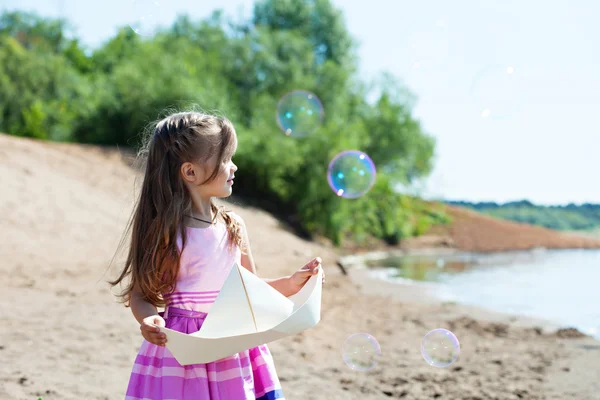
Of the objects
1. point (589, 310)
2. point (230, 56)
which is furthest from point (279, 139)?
point (589, 310)

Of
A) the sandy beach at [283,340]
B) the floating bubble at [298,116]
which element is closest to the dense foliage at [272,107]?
the sandy beach at [283,340]

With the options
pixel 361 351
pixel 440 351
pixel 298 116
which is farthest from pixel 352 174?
pixel 361 351

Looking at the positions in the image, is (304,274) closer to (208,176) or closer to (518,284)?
(208,176)

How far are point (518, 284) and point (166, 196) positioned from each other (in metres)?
10.6

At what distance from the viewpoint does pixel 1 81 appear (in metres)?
26.7

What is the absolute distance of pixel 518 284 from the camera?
11766 mm

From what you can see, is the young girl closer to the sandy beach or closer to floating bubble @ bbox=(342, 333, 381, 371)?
the sandy beach

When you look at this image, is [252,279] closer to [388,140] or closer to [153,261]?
[153,261]

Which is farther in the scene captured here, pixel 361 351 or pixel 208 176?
pixel 361 351

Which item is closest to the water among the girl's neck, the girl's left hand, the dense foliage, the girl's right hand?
the dense foliage

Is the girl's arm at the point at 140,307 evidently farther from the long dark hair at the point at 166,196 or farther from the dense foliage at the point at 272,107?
the dense foliage at the point at 272,107

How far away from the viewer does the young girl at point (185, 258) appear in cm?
216

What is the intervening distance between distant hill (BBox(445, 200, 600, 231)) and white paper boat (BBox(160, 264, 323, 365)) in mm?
30112

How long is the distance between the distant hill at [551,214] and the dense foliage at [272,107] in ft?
21.5
